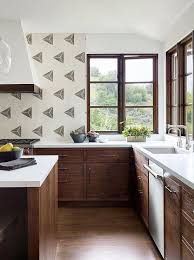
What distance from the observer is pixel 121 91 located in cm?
571

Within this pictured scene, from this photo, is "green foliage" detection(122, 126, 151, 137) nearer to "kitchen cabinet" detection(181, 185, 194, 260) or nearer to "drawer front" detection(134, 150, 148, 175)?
"drawer front" detection(134, 150, 148, 175)

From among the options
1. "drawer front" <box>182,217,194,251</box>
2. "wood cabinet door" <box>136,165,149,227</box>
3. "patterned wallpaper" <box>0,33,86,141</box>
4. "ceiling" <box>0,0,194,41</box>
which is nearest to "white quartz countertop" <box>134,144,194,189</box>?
"drawer front" <box>182,217,194,251</box>

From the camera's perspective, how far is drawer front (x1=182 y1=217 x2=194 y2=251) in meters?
2.20

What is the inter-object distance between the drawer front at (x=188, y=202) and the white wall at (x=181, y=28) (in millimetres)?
2317

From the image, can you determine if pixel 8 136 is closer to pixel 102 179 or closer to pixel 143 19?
pixel 102 179

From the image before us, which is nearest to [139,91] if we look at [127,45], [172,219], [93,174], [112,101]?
[112,101]

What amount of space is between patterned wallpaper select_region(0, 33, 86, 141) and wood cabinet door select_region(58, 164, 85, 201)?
75cm

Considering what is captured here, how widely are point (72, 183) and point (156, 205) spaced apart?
6.35 feet

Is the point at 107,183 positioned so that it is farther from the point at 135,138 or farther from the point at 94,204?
the point at 135,138

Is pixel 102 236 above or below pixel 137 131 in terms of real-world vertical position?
below

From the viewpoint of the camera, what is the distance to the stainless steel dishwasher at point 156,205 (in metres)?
3.13

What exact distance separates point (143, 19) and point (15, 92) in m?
2.02

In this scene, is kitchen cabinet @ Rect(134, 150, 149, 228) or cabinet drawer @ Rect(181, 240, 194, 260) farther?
kitchen cabinet @ Rect(134, 150, 149, 228)

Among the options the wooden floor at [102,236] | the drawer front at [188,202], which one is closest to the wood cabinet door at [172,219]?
the drawer front at [188,202]
